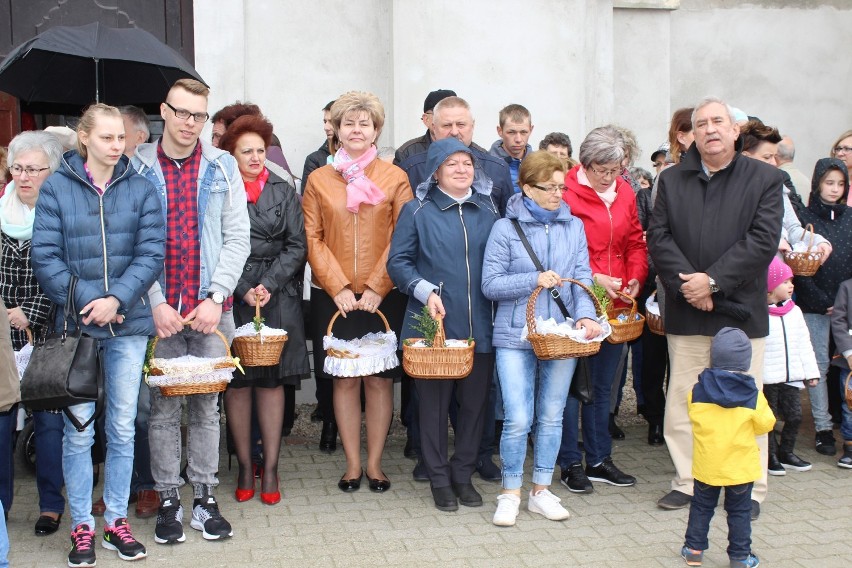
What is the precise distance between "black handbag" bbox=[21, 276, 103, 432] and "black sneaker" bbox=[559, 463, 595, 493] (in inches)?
109

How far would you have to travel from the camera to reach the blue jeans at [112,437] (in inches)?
195

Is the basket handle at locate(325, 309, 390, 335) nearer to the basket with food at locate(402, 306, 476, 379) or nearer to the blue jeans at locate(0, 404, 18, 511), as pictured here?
the basket with food at locate(402, 306, 476, 379)

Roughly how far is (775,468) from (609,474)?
3.61ft

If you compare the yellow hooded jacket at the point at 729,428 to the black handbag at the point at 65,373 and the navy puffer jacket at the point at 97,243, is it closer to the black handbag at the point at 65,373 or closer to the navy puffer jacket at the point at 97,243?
the navy puffer jacket at the point at 97,243

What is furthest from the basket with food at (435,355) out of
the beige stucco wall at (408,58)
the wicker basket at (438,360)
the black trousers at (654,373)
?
the beige stucco wall at (408,58)

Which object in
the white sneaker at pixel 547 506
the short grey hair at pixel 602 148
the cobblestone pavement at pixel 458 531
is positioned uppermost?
the short grey hair at pixel 602 148

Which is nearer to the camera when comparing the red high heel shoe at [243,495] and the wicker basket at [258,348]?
the wicker basket at [258,348]

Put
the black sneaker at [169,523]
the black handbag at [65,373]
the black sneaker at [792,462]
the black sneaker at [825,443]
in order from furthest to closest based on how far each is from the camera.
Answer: the black sneaker at [825,443], the black sneaker at [792,462], the black sneaker at [169,523], the black handbag at [65,373]

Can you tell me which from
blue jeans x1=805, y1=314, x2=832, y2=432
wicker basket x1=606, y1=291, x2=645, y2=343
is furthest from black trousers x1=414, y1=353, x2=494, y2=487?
blue jeans x1=805, y1=314, x2=832, y2=432

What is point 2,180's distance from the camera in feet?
20.5

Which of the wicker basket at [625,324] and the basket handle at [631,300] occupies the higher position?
the basket handle at [631,300]

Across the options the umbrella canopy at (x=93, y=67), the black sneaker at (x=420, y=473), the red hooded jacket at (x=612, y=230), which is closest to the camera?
the umbrella canopy at (x=93, y=67)

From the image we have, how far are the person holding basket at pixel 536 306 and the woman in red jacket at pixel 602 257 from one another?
45 cm

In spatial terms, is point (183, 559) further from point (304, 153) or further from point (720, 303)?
point (304, 153)
